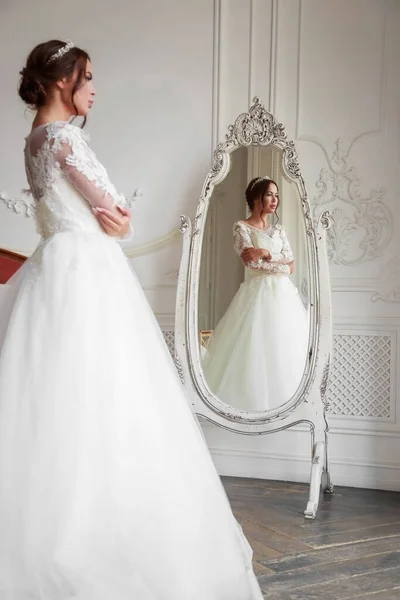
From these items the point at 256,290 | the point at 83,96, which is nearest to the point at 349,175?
the point at 256,290

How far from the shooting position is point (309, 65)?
12.3 feet

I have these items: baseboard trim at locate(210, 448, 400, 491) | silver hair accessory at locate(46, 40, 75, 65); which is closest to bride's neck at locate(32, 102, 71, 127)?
silver hair accessory at locate(46, 40, 75, 65)

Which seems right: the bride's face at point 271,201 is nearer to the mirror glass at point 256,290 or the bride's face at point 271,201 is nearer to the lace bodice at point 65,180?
the mirror glass at point 256,290

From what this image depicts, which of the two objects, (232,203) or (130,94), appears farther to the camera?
(130,94)

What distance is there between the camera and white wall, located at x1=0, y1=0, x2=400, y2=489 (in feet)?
12.0

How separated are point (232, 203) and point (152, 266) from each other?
727 millimetres

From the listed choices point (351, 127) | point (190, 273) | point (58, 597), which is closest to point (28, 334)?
point (58, 597)

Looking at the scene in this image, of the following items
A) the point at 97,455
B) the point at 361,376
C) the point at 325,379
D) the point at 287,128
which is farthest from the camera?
the point at 287,128

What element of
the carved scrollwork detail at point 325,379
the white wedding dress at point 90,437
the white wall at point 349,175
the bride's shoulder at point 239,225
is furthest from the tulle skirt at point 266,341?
the white wedding dress at point 90,437

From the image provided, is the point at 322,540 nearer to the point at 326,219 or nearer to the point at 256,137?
the point at 326,219

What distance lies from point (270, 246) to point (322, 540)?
4.41 feet

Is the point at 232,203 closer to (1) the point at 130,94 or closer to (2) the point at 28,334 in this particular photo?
(1) the point at 130,94

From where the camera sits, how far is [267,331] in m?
3.38

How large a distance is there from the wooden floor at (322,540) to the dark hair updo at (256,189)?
54.6 inches
